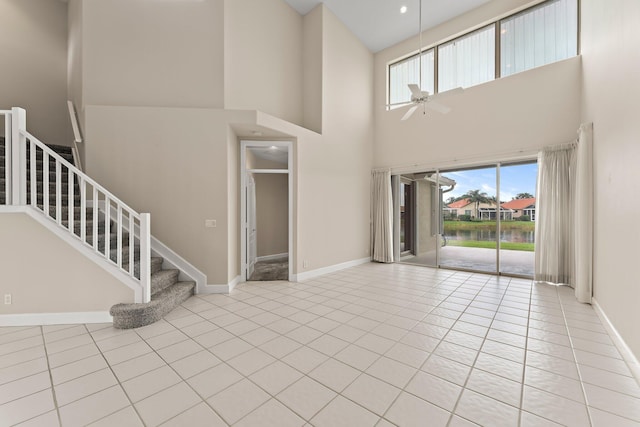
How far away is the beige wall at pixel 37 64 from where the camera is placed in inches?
199

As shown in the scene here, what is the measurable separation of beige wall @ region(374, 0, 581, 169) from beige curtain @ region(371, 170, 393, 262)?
462mm

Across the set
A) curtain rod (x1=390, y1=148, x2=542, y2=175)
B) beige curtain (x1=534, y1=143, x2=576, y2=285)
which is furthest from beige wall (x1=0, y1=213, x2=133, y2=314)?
beige curtain (x1=534, y1=143, x2=576, y2=285)

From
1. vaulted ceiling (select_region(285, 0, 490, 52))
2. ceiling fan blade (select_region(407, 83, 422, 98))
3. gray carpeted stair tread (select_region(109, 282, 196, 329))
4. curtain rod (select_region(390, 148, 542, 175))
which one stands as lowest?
gray carpeted stair tread (select_region(109, 282, 196, 329))

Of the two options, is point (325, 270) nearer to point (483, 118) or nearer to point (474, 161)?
point (474, 161)

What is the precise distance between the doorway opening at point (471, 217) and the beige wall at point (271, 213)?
324 centimetres

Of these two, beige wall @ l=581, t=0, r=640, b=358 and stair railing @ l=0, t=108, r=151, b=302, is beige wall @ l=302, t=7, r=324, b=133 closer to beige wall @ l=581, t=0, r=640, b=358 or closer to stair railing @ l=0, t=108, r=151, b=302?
stair railing @ l=0, t=108, r=151, b=302

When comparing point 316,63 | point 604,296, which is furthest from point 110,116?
point 604,296

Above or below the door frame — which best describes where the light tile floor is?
below

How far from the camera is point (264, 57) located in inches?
199

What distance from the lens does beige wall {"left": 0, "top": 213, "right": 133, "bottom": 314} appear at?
9.57ft

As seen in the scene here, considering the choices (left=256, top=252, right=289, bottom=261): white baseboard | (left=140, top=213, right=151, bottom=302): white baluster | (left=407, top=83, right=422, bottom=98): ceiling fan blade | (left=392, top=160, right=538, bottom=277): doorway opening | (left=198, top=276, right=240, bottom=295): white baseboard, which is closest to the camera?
(left=140, top=213, right=151, bottom=302): white baluster

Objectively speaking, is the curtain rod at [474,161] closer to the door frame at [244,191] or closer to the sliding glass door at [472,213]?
the sliding glass door at [472,213]

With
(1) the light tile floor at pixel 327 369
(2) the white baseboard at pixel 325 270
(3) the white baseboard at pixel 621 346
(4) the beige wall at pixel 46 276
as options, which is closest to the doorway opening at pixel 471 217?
(2) the white baseboard at pixel 325 270

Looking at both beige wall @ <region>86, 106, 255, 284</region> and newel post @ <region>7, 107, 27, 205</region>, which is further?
beige wall @ <region>86, 106, 255, 284</region>
